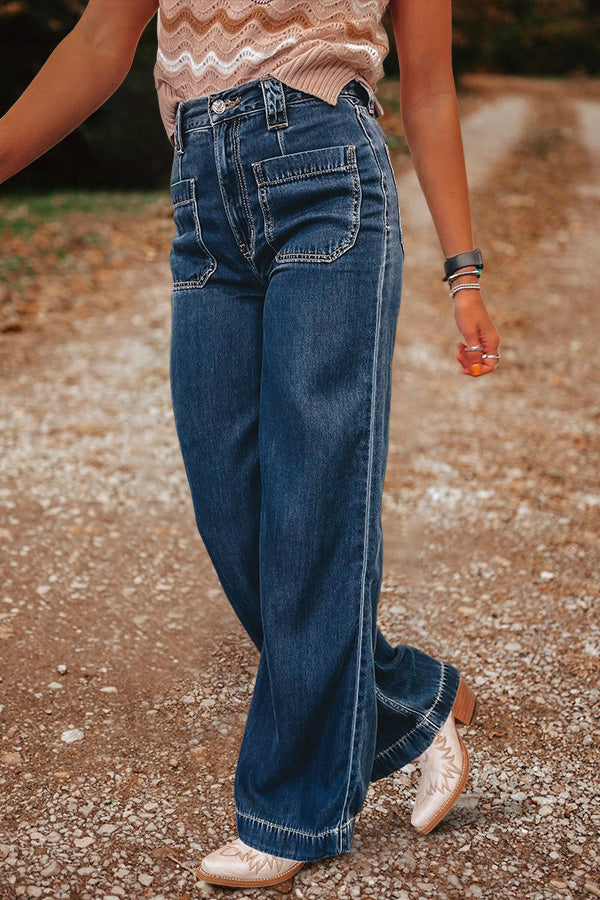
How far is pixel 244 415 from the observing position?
1.74m

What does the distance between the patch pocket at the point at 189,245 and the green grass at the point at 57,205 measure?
21.3 ft

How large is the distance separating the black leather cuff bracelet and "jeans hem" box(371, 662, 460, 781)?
3.01 feet

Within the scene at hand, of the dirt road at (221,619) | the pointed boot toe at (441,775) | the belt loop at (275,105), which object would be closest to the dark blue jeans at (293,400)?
the belt loop at (275,105)

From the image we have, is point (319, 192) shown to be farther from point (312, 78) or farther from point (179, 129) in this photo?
point (179, 129)

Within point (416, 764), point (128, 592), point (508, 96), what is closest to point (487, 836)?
point (416, 764)

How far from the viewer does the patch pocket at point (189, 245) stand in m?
1.66

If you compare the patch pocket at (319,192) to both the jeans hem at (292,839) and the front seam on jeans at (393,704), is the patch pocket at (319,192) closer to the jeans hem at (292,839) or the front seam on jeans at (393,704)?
the front seam on jeans at (393,704)

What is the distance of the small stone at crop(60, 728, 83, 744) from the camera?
241cm

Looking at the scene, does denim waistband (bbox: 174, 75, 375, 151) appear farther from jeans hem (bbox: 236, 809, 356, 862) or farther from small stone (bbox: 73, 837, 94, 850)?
small stone (bbox: 73, 837, 94, 850)

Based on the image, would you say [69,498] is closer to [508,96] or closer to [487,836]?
[487,836]

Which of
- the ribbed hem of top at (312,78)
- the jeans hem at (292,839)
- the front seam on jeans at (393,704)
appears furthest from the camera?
the front seam on jeans at (393,704)

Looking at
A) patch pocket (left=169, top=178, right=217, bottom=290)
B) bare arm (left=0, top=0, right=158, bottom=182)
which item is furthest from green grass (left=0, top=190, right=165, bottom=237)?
patch pocket (left=169, top=178, right=217, bottom=290)

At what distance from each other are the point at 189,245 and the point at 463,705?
118 centimetres

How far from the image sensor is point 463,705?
2.05 m
